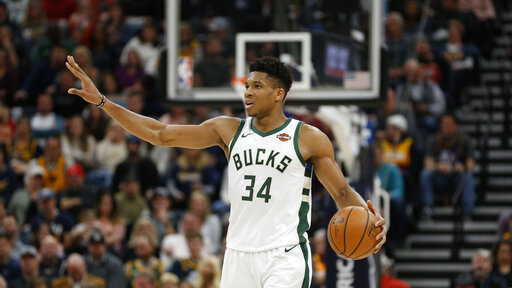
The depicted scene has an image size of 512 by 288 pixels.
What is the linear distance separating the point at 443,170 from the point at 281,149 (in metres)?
7.90

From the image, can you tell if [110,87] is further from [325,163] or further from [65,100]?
[325,163]

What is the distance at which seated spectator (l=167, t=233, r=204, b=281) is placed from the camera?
13.0 meters

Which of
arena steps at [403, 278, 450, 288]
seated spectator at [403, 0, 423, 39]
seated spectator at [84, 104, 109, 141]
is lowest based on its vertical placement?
arena steps at [403, 278, 450, 288]

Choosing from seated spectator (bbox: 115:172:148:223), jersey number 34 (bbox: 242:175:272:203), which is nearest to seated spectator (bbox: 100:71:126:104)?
seated spectator (bbox: 115:172:148:223)

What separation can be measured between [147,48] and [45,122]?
7.02 ft

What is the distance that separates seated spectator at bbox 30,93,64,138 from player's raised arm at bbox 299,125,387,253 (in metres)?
9.25

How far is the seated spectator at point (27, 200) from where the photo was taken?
14414mm

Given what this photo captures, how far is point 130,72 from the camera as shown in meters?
16.6

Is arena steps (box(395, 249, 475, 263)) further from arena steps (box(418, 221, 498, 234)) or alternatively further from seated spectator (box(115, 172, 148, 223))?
seated spectator (box(115, 172, 148, 223))

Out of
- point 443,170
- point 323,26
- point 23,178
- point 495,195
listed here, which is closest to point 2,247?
point 23,178

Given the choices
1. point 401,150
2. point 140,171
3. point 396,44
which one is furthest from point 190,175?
point 396,44

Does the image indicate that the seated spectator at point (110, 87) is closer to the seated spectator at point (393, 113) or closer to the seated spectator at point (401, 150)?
the seated spectator at point (393, 113)

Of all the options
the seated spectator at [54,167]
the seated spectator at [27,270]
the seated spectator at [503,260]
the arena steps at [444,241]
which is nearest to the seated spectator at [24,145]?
the seated spectator at [54,167]

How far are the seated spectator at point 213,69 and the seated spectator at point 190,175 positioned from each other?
357 centimetres
